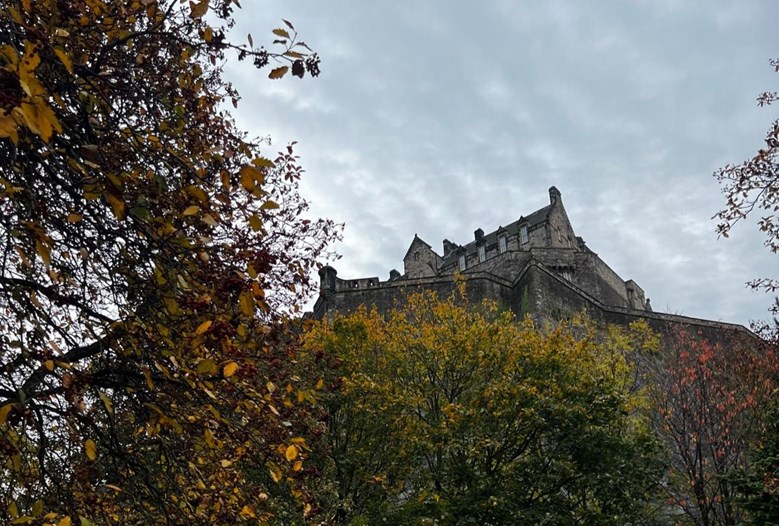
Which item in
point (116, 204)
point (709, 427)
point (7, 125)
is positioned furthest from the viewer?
point (709, 427)

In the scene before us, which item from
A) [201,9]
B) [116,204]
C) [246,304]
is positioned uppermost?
[201,9]

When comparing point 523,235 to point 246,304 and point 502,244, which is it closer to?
point 502,244

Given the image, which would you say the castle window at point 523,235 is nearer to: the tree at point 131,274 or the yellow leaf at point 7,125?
the tree at point 131,274

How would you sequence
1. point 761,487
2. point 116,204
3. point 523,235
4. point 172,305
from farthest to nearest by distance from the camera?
point 523,235, point 761,487, point 172,305, point 116,204

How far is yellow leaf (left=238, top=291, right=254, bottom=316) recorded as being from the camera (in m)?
3.58

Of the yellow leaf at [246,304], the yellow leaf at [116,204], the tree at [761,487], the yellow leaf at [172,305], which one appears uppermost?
the yellow leaf at [116,204]

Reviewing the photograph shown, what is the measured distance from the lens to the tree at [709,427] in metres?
16.2

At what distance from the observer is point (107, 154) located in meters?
4.69

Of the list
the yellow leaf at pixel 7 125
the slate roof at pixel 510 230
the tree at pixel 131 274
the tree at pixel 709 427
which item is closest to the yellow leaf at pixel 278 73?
the tree at pixel 131 274

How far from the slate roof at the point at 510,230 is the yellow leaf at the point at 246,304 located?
55708mm

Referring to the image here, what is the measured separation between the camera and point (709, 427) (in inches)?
691

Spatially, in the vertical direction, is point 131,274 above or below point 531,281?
below

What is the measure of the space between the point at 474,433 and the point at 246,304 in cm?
1177

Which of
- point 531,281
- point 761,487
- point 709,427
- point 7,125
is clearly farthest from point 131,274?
point 531,281
